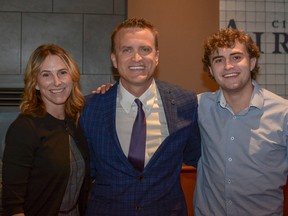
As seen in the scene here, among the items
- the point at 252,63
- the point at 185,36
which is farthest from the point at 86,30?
the point at 252,63

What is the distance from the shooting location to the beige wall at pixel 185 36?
2889mm

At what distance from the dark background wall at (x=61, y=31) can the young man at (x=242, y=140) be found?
1.29m

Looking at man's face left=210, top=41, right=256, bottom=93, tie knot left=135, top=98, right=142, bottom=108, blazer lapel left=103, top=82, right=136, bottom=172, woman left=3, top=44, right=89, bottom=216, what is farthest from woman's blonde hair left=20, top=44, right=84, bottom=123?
man's face left=210, top=41, right=256, bottom=93

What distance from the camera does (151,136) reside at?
5.47ft

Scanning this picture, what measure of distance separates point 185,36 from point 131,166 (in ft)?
5.53

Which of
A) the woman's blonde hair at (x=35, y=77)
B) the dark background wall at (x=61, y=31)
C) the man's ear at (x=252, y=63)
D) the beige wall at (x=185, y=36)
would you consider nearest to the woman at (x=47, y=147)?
the woman's blonde hair at (x=35, y=77)

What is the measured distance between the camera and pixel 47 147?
153 cm

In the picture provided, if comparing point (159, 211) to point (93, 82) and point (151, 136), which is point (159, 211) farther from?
point (93, 82)

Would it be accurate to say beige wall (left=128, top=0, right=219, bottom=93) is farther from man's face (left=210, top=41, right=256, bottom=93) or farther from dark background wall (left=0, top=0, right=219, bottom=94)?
man's face (left=210, top=41, right=256, bottom=93)

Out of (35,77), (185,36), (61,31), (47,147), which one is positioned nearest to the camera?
(47,147)

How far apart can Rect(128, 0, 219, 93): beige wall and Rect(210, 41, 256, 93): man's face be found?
1163 mm

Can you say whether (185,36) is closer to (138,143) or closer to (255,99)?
(255,99)

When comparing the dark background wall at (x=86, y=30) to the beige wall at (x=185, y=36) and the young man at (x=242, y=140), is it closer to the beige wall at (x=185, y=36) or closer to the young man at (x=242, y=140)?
the beige wall at (x=185, y=36)

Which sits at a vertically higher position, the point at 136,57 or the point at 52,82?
the point at 136,57
